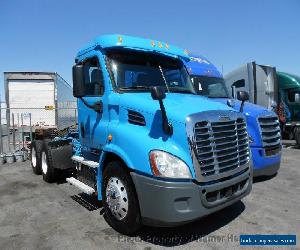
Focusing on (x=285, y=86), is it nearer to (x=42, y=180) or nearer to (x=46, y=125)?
(x=46, y=125)

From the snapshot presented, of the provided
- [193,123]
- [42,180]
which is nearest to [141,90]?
[193,123]

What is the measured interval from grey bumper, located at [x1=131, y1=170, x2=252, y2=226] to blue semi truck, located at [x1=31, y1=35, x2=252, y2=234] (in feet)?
0.04

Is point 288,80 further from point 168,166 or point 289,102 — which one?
point 168,166

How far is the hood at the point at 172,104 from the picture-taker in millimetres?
4266

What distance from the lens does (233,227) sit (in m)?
4.86

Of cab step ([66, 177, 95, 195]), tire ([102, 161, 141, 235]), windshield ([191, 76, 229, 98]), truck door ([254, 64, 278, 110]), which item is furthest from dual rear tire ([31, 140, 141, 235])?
truck door ([254, 64, 278, 110])

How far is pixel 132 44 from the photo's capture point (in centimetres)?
525

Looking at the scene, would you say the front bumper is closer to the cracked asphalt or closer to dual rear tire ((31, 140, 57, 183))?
the cracked asphalt

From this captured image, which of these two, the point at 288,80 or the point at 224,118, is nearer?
the point at 224,118

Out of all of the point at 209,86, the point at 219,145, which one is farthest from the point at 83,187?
the point at 209,86

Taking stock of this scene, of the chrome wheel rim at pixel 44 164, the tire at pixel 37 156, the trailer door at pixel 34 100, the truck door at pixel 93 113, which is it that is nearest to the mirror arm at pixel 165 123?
the truck door at pixel 93 113

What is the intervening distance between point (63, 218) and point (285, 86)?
14005 mm

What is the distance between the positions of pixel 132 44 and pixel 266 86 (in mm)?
10671

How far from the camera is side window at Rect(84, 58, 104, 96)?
5.28 meters
